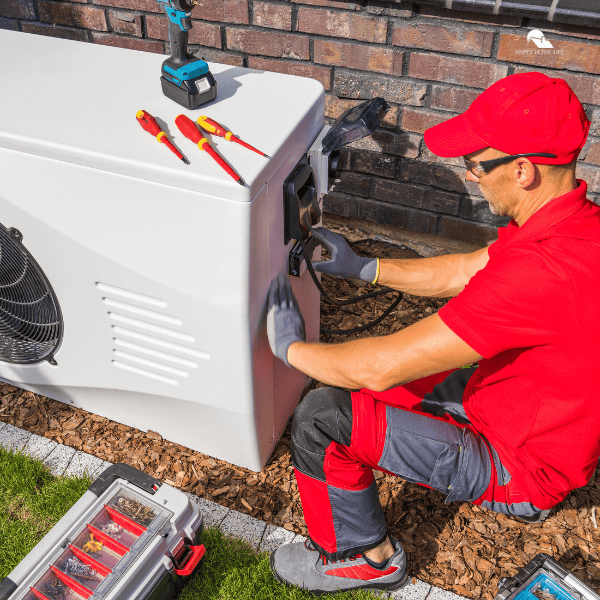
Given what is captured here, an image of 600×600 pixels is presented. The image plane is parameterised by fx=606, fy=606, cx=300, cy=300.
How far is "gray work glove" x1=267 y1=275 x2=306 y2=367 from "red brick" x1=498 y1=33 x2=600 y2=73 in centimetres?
121

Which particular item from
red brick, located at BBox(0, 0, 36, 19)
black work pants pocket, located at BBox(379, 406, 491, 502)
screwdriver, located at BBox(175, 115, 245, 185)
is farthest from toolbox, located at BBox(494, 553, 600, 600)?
red brick, located at BBox(0, 0, 36, 19)

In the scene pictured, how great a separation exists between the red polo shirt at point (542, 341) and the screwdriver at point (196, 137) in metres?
0.55

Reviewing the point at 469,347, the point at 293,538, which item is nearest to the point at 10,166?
the point at 469,347

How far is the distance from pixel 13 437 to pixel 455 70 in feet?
6.48

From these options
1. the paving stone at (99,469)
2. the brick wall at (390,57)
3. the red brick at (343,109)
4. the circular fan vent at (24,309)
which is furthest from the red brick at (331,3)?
the paving stone at (99,469)

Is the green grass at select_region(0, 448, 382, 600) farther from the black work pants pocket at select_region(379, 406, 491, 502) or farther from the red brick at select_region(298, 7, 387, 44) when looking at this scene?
the red brick at select_region(298, 7, 387, 44)

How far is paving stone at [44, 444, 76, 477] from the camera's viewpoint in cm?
191

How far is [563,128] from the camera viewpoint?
121 centimetres

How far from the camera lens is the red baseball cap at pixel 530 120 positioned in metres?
1.21

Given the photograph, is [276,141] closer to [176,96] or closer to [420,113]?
[176,96]

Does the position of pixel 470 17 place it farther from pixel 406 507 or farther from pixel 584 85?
pixel 406 507

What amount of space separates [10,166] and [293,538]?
1245 millimetres

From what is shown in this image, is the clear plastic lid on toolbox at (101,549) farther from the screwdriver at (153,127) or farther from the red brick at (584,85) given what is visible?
the red brick at (584,85)

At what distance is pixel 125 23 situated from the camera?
2527 mm
